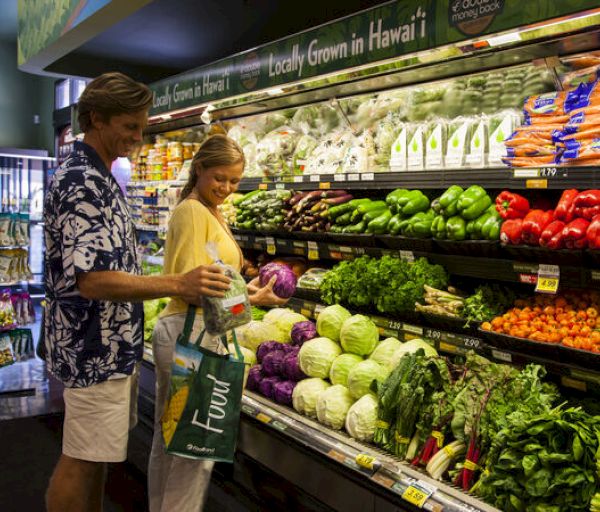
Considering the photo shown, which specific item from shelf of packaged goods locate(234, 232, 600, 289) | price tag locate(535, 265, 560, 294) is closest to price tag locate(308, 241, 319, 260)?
shelf of packaged goods locate(234, 232, 600, 289)

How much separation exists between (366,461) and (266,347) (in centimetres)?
138

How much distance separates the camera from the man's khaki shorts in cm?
241

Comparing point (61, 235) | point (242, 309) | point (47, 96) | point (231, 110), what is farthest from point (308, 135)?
point (47, 96)

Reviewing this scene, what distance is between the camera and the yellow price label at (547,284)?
2818 mm

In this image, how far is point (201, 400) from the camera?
2705 mm

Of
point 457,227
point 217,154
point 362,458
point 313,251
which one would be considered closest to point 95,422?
point 362,458

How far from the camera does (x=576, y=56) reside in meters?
3.09

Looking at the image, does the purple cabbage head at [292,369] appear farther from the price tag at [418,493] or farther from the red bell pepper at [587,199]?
the red bell pepper at [587,199]

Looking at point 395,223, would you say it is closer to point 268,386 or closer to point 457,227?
point 457,227

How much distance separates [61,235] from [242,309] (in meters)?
0.73

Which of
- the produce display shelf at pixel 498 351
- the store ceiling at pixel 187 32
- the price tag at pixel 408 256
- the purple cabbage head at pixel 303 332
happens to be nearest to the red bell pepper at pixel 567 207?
the produce display shelf at pixel 498 351

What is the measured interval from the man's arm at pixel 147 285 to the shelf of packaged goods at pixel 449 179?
55.2 inches

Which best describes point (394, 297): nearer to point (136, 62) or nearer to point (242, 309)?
point (242, 309)

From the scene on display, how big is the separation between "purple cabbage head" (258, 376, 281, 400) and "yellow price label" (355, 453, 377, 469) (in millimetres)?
993
